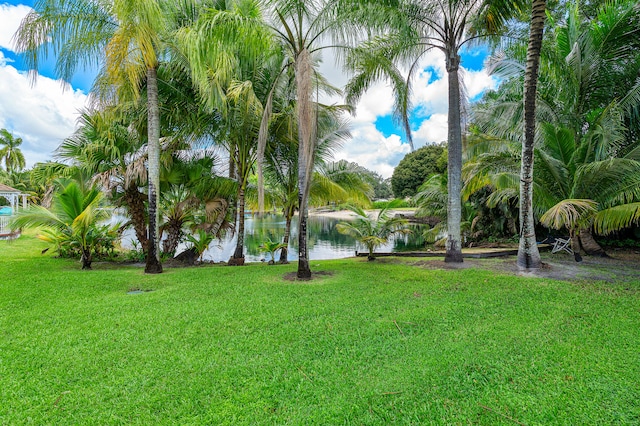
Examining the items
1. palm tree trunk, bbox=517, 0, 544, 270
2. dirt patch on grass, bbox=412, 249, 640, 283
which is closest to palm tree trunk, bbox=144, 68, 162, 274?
dirt patch on grass, bbox=412, 249, 640, 283

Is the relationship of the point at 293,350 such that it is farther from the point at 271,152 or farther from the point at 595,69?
the point at 595,69

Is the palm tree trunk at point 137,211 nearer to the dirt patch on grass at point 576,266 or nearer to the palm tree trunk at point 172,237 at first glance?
the palm tree trunk at point 172,237

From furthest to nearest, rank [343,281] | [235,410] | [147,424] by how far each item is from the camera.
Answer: [343,281] < [235,410] < [147,424]

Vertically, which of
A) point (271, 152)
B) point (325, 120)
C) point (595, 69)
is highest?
point (595, 69)

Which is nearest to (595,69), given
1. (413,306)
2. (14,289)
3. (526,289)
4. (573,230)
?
(573,230)

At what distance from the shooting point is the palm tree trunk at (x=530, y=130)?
6.16 m

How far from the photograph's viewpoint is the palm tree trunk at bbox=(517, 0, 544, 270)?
6164 mm

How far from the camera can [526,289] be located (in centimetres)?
525

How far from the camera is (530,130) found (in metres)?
6.35

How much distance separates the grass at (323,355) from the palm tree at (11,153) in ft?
152

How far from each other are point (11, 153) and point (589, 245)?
178 feet

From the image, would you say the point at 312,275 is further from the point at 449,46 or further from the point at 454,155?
the point at 449,46

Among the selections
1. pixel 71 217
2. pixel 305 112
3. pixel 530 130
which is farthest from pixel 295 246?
pixel 530 130

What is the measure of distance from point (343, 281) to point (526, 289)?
3.16 metres
